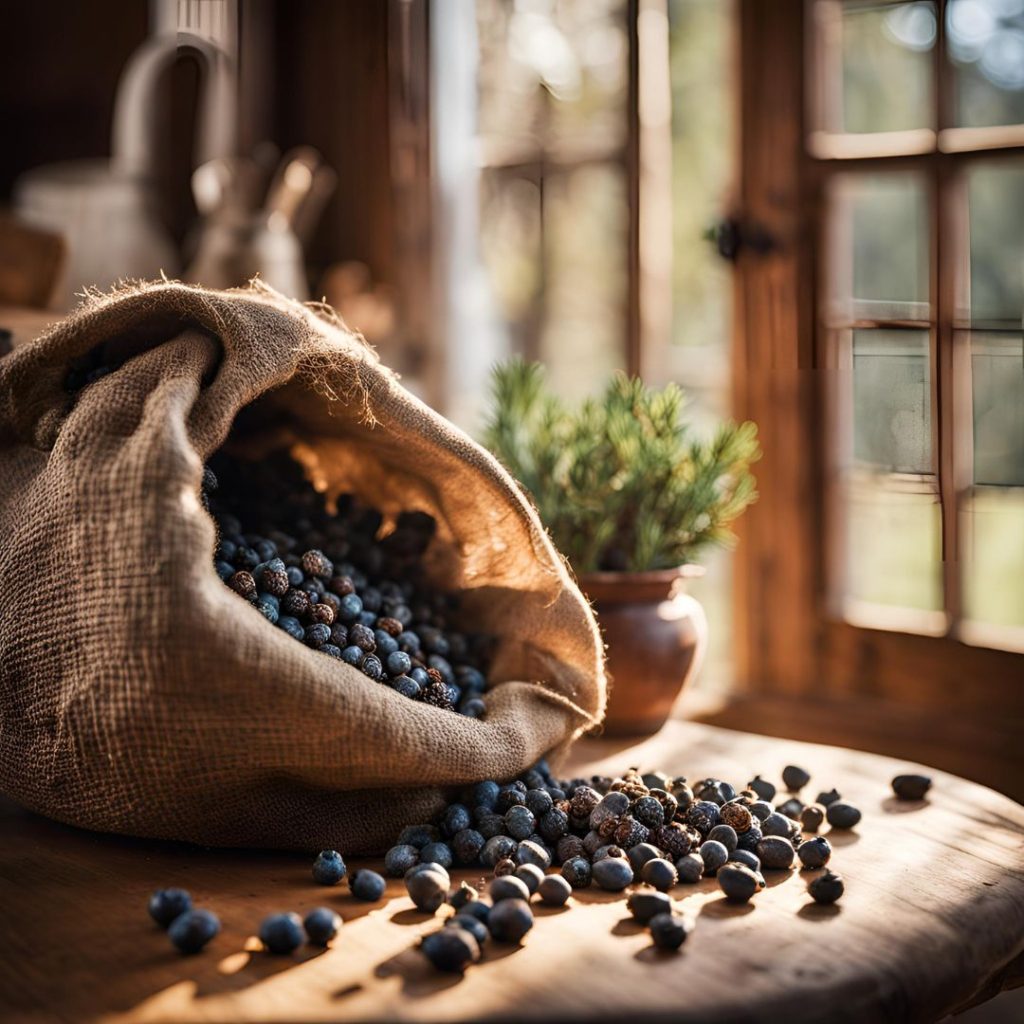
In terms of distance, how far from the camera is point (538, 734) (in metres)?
1.08

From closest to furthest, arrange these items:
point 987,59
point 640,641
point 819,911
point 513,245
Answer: point 819,911 → point 640,641 → point 987,59 → point 513,245

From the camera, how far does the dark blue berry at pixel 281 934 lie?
0.80 meters

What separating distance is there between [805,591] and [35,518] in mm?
1301

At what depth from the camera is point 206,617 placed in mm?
853

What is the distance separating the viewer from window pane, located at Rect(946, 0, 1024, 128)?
5.55 feet

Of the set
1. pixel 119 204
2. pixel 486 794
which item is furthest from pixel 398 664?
pixel 119 204

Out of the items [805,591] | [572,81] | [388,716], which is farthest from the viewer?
[572,81]

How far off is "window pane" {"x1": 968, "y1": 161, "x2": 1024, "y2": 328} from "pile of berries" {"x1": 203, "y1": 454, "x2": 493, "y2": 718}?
3.15 feet

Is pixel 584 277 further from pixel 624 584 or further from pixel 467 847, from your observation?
pixel 467 847

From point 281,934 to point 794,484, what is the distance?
52.9 inches

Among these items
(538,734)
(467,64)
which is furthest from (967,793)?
(467,64)

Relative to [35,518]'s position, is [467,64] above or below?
above

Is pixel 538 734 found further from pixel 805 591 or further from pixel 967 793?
pixel 805 591

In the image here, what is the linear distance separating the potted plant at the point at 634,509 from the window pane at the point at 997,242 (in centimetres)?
55
